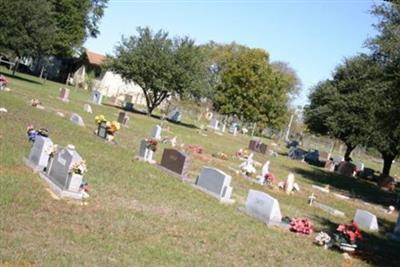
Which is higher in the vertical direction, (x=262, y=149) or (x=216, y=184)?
(x=262, y=149)

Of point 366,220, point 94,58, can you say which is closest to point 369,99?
point 366,220

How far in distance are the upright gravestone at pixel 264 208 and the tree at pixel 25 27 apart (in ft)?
124

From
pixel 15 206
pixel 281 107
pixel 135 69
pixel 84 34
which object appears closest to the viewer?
pixel 15 206

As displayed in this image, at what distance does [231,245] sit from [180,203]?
140 inches

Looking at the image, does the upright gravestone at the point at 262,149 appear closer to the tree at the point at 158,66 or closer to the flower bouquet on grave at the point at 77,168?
the tree at the point at 158,66

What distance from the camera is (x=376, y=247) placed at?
15.5m

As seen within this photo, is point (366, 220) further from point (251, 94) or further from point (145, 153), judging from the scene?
point (251, 94)

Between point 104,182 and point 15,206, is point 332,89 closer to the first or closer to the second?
point 104,182

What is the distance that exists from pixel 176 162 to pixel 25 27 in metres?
34.6

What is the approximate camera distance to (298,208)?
64.5 feet

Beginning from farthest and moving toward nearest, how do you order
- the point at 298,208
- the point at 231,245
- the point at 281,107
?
the point at 281,107 → the point at 298,208 → the point at 231,245

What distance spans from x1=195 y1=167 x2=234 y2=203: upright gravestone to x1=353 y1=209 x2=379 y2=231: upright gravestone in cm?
480

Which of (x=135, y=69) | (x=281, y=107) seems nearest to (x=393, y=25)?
(x=135, y=69)

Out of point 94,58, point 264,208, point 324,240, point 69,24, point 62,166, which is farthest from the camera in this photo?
point 94,58
